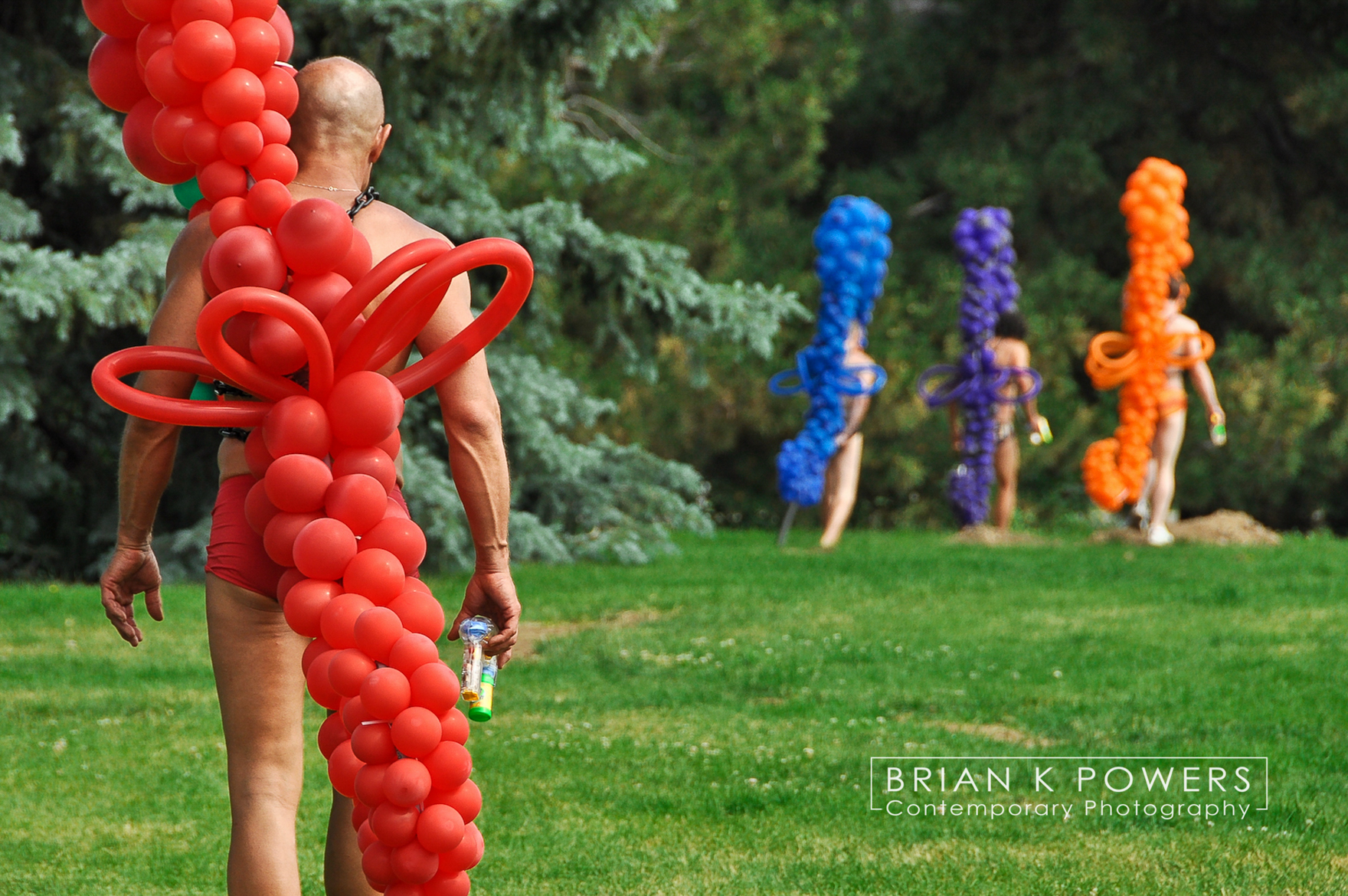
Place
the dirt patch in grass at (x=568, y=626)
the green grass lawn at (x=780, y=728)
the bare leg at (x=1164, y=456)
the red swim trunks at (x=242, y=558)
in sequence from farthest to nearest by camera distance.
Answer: the bare leg at (x=1164, y=456) → the dirt patch in grass at (x=568, y=626) → the green grass lawn at (x=780, y=728) → the red swim trunks at (x=242, y=558)

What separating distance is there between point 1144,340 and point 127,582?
9992 mm

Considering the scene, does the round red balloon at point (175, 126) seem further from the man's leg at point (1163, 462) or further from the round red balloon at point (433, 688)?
the man's leg at point (1163, 462)

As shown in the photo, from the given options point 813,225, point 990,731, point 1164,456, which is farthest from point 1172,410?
point 813,225

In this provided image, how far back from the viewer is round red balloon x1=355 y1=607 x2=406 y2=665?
267 centimetres

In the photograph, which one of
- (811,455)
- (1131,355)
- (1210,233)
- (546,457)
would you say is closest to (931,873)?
(546,457)

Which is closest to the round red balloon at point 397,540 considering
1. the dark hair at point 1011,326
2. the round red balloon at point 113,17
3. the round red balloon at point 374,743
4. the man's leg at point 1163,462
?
the round red balloon at point 374,743

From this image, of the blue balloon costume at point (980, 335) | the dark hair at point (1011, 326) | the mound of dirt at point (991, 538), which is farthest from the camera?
the dark hair at point (1011, 326)

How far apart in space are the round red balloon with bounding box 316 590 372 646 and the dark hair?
1079 centimetres

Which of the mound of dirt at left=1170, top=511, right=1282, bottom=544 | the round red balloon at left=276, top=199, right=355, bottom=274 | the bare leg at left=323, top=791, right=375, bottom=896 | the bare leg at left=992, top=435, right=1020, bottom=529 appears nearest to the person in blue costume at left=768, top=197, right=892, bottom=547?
the bare leg at left=992, top=435, right=1020, bottom=529

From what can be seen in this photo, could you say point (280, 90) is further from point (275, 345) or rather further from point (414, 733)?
point (414, 733)

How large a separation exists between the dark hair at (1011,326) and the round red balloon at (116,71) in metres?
10.6

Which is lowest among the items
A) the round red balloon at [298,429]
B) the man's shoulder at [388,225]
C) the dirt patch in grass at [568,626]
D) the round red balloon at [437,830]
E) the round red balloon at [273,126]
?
the dirt patch in grass at [568,626]

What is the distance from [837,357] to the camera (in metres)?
11.6

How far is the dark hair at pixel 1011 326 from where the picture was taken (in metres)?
12.8
